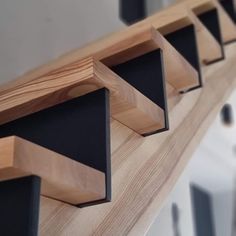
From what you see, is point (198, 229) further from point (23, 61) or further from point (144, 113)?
point (144, 113)

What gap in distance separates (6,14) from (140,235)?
0.93 metres

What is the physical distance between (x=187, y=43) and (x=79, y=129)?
478 mm

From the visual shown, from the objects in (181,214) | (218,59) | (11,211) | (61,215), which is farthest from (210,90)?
(181,214)

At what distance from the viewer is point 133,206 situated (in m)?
0.75

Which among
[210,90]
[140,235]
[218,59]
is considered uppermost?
[218,59]

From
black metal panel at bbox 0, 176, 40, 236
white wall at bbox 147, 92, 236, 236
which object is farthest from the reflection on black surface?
black metal panel at bbox 0, 176, 40, 236

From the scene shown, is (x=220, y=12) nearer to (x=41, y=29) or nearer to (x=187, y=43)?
(x=187, y=43)

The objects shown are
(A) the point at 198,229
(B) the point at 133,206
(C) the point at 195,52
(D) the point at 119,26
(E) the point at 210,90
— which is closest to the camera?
(B) the point at 133,206

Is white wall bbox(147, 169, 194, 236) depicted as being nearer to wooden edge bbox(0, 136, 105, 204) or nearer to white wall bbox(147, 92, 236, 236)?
white wall bbox(147, 92, 236, 236)

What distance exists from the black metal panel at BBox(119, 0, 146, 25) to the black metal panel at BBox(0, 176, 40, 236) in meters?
1.69

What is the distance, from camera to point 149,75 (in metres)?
0.81

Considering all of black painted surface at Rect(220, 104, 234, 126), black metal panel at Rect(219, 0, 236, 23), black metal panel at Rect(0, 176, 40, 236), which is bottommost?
black metal panel at Rect(0, 176, 40, 236)

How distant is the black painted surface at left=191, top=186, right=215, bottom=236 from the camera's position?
2.89 meters

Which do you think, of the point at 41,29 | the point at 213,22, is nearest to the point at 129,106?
the point at 213,22
